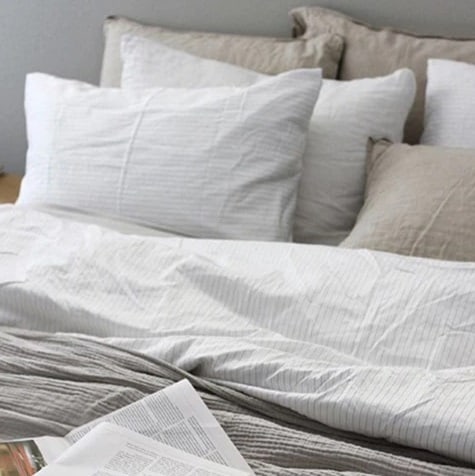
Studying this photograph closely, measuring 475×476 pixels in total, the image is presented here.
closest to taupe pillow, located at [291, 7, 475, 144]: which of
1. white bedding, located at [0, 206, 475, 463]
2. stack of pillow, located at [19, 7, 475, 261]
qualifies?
stack of pillow, located at [19, 7, 475, 261]

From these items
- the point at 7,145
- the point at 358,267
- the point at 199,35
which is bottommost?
the point at 7,145

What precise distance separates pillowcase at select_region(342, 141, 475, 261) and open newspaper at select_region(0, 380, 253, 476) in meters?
0.64

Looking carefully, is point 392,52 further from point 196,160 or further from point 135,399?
point 135,399

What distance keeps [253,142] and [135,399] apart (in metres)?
0.87

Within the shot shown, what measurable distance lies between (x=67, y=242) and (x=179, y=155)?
1.20 feet

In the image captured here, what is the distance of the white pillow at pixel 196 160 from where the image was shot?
2152mm

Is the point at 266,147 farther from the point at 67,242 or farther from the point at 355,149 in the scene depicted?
the point at 67,242

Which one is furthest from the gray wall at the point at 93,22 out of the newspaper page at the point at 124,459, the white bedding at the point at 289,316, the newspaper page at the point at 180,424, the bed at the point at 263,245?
the newspaper page at the point at 124,459

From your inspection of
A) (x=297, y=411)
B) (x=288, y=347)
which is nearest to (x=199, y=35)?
(x=288, y=347)

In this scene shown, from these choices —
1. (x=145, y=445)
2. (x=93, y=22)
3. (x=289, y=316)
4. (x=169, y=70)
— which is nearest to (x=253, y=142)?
(x=169, y=70)

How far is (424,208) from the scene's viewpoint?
1.91 metres

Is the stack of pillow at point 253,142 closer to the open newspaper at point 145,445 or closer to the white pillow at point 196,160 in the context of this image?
the white pillow at point 196,160

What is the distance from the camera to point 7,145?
298 centimetres

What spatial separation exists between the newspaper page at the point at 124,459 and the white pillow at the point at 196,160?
0.93 metres
